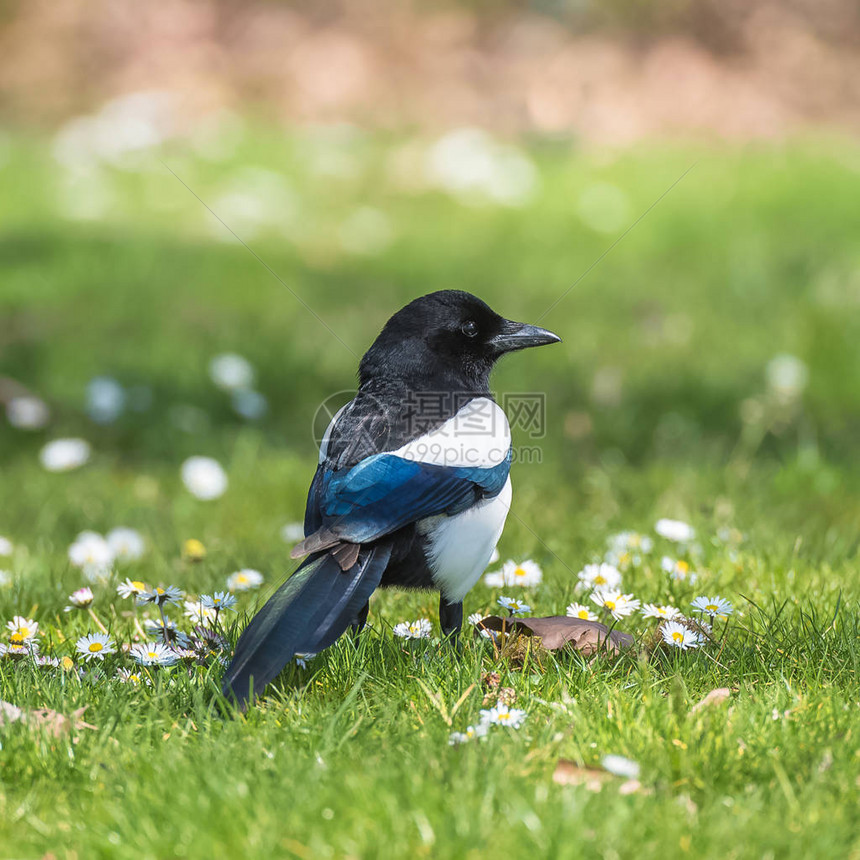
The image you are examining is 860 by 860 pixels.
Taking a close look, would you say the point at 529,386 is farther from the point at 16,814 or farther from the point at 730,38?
the point at 730,38

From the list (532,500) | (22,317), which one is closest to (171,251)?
(22,317)

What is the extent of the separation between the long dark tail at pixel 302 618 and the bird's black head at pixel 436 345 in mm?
626

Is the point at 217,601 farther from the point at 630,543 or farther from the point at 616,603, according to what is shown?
the point at 630,543

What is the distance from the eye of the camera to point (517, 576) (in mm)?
3156

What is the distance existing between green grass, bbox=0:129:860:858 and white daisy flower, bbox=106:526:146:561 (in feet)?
0.39

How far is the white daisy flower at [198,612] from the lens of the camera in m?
2.73

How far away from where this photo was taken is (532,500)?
14.5 ft

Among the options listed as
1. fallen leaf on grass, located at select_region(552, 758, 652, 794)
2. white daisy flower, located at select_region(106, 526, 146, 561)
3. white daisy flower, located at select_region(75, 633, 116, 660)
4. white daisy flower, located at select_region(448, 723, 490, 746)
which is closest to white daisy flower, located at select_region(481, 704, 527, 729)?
white daisy flower, located at select_region(448, 723, 490, 746)

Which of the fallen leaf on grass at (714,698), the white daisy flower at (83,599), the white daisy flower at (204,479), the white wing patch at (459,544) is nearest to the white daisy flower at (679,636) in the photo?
the fallen leaf on grass at (714,698)

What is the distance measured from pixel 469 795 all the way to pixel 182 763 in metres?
0.58

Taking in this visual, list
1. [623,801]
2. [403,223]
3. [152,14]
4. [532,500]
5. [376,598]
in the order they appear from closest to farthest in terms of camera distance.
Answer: [623,801] < [376,598] < [532,500] < [403,223] < [152,14]

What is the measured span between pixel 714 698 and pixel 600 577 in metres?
0.80

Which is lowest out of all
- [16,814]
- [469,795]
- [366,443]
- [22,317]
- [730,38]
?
[22,317]

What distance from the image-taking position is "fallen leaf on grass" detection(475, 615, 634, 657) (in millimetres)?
2586
